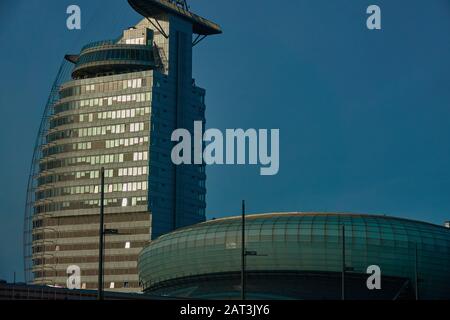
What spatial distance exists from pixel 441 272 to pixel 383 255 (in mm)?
10524

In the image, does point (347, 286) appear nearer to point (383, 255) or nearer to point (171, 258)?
point (383, 255)

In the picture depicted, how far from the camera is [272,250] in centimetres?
17262

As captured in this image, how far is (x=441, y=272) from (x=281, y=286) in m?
25.5

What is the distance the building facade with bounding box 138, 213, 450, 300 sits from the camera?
561ft

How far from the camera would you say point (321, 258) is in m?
171

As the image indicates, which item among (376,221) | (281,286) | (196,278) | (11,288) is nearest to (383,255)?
(376,221)

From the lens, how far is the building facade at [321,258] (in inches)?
6732

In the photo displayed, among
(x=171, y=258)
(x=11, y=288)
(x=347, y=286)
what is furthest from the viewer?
(x=171, y=258)

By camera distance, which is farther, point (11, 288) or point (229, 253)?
point (229, 253)

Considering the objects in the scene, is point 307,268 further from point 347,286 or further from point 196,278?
point 196,278
